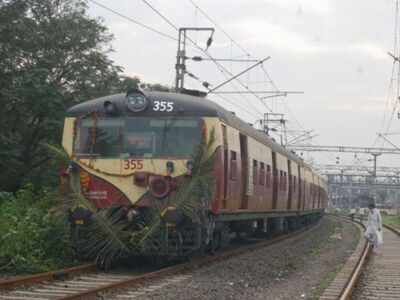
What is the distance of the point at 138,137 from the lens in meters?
13.4

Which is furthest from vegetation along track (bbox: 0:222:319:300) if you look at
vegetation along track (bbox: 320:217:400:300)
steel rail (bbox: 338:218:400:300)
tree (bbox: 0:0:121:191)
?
tree (bbox: 0:0:121:191)

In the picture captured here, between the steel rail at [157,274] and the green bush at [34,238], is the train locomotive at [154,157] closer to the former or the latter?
the steel rail at [157,274]

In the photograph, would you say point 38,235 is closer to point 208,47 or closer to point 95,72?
point 208,47

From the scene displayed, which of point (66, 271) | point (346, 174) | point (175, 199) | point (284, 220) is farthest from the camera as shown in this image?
point (346, 174)

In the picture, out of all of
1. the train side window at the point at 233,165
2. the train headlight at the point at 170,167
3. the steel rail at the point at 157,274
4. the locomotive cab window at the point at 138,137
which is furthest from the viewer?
the train side window at the point at 233,165

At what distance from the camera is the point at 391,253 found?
2056 centimetres

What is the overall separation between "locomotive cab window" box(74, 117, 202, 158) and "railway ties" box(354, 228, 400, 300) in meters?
3.86

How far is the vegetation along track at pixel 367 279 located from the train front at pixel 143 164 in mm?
2706

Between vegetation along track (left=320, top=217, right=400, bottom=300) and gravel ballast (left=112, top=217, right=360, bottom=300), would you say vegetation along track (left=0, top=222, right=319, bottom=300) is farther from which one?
vegetation along track (left=320, top=217, right=400, bottom=300)

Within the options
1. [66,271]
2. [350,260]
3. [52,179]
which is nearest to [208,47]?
[52,179]

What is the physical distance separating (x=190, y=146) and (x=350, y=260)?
5.58 m

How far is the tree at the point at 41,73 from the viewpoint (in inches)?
1305

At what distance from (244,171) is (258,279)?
4191 mm

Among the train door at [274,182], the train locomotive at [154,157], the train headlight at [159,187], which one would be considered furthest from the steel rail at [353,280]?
the train door at [274,182]
